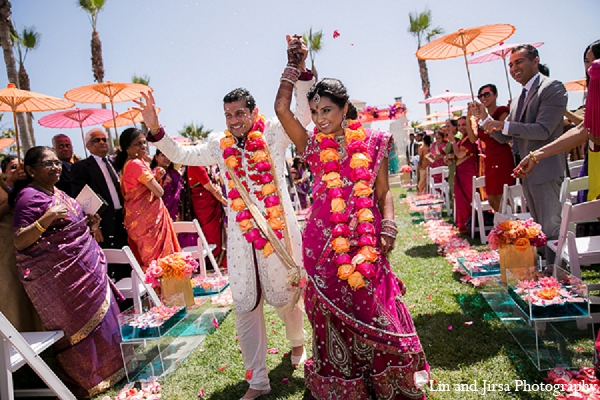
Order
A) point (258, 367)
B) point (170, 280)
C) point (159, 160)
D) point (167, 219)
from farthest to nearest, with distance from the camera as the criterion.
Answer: point (159, 160)
point (167, 219)
point (170, 280)
point (258, 367)

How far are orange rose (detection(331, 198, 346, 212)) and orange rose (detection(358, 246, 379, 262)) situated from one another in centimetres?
27

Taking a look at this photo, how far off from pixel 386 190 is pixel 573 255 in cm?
167

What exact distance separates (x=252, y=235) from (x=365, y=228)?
90 centimetres

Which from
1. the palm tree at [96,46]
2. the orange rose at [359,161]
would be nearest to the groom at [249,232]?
the orange rose at [359,161]

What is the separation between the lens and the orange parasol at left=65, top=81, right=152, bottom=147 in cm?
583

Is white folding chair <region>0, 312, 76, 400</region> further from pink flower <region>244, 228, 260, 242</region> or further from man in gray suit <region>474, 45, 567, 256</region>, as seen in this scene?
man in gray suit <region>474, 45, 567, 256</region>

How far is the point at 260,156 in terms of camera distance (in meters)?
3.11

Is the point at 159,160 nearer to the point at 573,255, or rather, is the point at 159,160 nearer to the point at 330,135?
the point at 330,135

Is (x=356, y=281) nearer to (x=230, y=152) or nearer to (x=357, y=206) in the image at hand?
(x=357, y=206)

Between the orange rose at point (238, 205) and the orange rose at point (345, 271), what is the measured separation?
39.8 inches

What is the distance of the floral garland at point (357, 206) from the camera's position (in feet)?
7.98

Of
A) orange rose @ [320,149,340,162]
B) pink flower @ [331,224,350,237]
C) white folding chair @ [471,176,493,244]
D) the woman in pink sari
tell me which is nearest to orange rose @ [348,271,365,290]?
pink flower @ [331,224,350,237]

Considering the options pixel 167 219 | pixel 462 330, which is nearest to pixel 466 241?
pixel 462 330

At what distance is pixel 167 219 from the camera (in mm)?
5355
